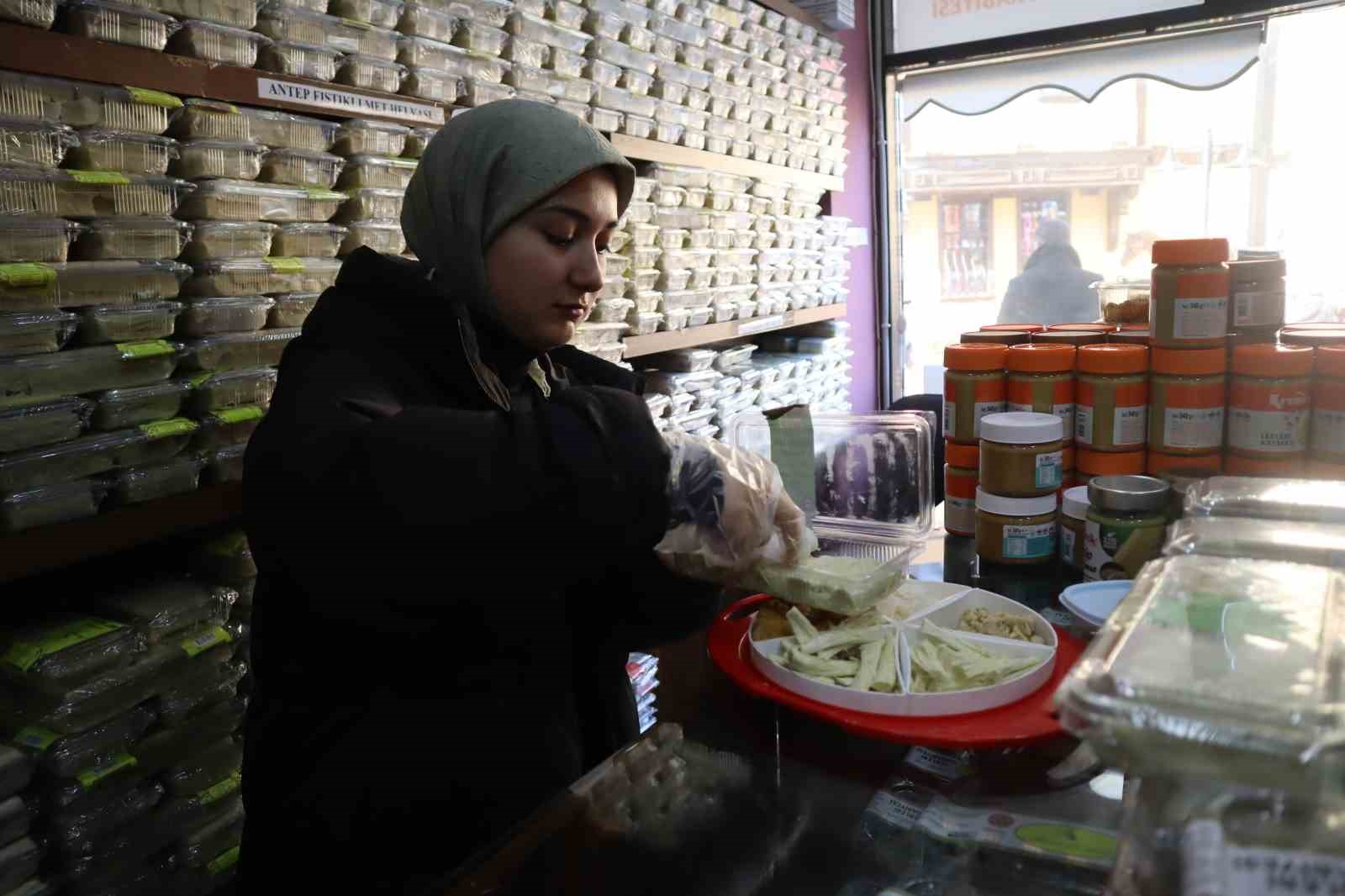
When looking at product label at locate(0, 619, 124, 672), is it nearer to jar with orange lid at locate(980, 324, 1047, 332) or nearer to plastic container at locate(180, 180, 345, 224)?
plastic container at locate(180, 180, 345, 224)

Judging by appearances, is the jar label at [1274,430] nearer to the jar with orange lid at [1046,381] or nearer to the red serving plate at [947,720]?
the jar with orange lid at [1046,381]

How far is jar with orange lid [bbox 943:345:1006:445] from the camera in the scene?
1662 mm

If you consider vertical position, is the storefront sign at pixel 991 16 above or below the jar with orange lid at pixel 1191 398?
above

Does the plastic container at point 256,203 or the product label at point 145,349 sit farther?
the plastic container at point 256,203

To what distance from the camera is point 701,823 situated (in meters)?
0.88

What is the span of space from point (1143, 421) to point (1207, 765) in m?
1.28

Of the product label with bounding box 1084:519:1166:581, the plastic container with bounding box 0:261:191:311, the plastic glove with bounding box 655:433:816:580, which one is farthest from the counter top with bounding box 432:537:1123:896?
the plastic container with bounding box 0:261:191:311

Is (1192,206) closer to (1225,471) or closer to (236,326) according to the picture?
(1225,471)

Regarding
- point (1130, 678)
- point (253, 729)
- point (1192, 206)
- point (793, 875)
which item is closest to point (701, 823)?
point (793, 875)

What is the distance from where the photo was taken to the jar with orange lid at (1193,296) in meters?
1.52

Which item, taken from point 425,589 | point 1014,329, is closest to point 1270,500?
point 425,589

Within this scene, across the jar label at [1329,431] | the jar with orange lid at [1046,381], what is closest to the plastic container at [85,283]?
the jar with orange lid at [1046,381]

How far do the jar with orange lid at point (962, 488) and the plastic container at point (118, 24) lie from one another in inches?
58.0

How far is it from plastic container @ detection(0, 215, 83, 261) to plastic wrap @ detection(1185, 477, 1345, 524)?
145cm
